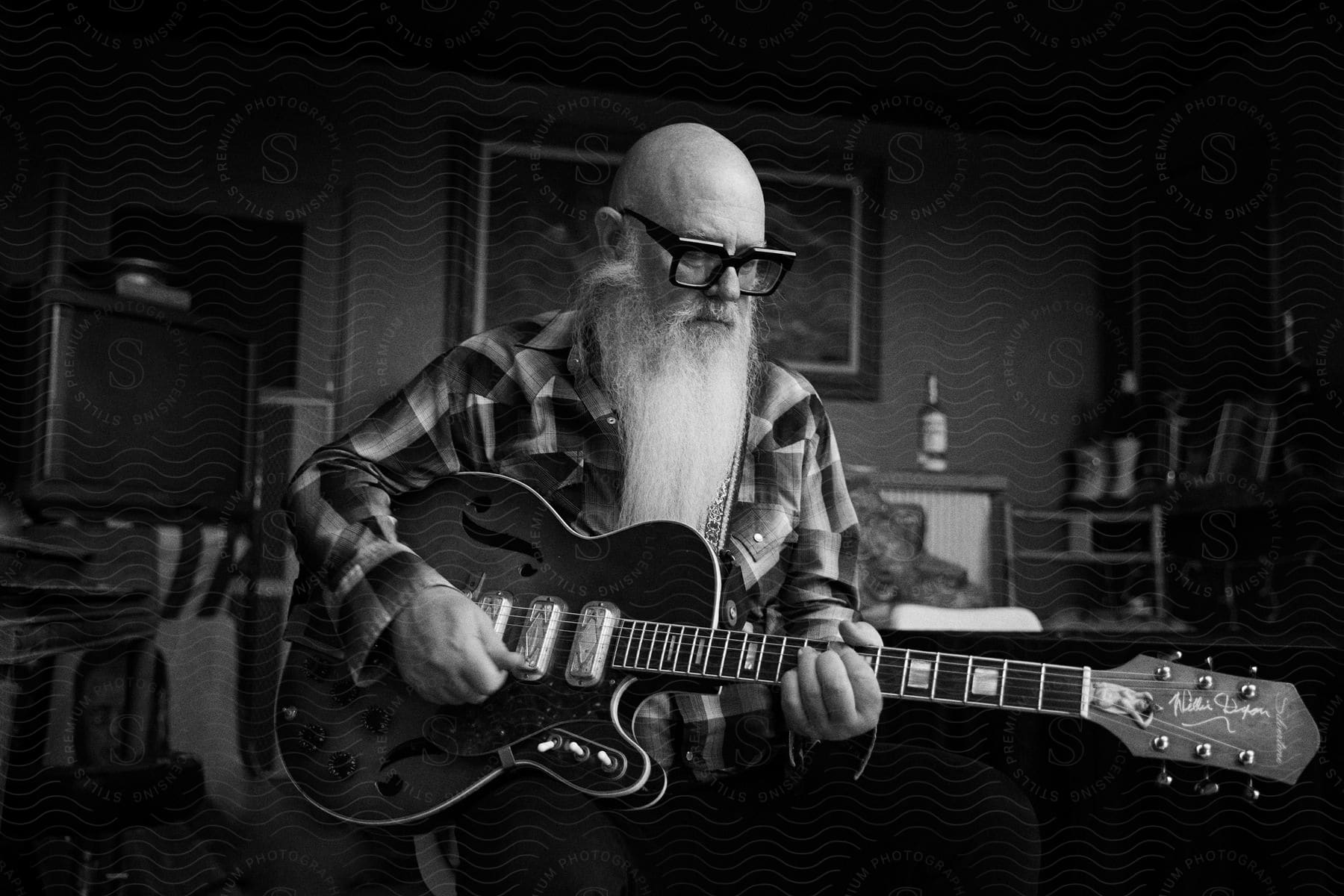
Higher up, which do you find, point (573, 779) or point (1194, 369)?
point (1194, 369)

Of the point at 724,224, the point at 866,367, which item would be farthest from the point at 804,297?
the point at 724,224

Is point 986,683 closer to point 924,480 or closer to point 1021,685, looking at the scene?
point 1021,685

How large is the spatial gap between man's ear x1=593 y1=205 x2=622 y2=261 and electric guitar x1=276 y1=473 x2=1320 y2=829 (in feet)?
1.08

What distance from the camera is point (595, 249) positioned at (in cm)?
203

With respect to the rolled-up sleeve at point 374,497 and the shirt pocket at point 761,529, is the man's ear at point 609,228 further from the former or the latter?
the shirt pocket at point 761,529

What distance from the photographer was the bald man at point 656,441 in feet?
3.22

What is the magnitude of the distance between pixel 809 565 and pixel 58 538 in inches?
46.0

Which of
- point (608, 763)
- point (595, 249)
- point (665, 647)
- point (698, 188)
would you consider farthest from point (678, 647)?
point (595, 249)

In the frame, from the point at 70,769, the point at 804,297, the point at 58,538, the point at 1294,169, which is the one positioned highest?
the point at 1294,169

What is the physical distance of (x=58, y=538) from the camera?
1.53 metres

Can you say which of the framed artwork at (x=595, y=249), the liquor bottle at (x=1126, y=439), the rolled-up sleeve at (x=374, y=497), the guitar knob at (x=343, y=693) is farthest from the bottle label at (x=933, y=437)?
the guitar knob at (x=343, y=693)

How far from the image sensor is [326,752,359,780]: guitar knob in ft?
2.90

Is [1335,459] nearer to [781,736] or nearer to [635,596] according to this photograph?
[781,736]
